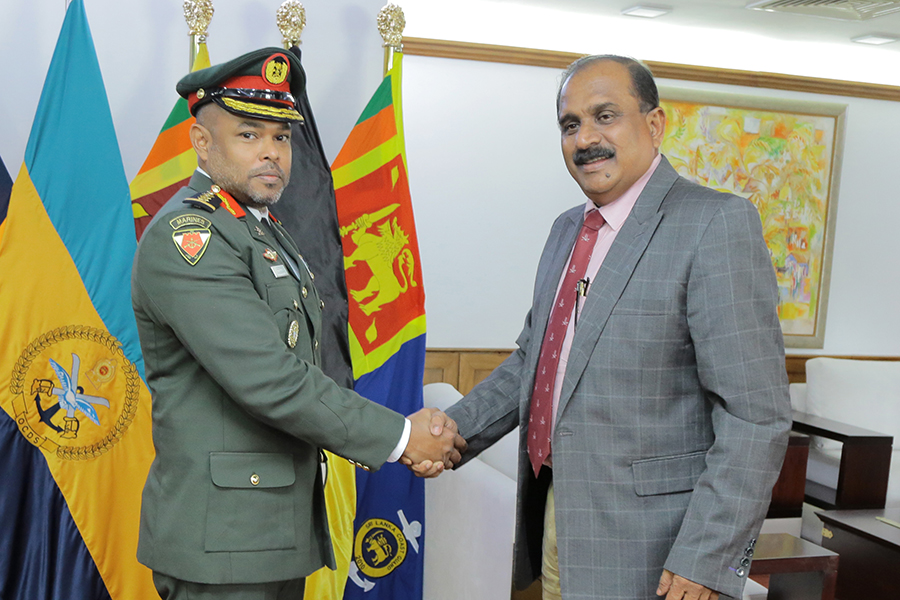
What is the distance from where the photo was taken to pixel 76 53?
2.31 metres

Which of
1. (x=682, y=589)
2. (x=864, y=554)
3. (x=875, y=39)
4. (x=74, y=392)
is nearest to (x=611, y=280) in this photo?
(x=682, y=589)

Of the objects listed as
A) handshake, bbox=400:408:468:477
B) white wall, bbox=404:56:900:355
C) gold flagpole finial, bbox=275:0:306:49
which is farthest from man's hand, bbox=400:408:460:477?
white wall, bbox=404:56:900:355

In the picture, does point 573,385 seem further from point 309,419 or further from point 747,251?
point 309,419

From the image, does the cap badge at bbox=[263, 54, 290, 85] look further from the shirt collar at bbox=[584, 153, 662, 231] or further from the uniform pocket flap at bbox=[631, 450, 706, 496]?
the uniform pocket flap at bbox=[631, 450, 706, 496]

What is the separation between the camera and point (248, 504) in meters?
1.46

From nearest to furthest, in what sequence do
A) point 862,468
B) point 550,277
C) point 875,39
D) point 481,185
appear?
point 550,277, point 862,468, point 481,185, point 875,39

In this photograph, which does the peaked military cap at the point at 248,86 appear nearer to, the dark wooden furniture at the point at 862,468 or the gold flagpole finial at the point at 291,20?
the gold flagpole finial at the point at 291,20

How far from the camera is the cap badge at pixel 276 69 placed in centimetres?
164

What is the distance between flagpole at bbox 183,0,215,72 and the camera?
2410 millimetres

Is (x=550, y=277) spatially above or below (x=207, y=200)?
below

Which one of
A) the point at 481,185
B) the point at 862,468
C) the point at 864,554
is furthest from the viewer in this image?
the point at 481,185

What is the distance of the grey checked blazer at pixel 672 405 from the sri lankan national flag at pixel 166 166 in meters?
1.56

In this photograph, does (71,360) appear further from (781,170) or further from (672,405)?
(781,170)

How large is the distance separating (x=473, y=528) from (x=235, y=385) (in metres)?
1.26
